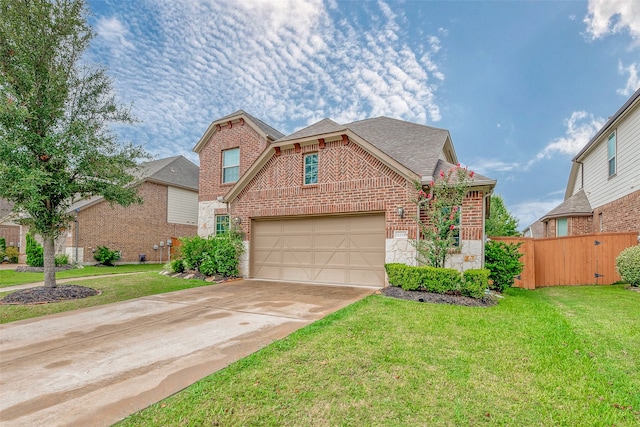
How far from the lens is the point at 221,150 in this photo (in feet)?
50.7

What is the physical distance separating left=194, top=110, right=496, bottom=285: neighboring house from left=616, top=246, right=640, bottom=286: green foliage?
4300 mm

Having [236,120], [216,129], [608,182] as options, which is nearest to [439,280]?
[608,182]

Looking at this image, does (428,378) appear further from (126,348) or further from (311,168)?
(311,168)

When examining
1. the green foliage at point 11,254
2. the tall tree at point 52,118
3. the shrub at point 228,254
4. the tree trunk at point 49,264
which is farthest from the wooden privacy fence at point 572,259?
the green foliage at point 11,254

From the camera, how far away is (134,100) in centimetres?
965

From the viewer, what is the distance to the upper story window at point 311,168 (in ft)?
35.5

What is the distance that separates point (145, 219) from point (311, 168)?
14165mm

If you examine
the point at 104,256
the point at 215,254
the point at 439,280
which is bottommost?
the point at 104,256

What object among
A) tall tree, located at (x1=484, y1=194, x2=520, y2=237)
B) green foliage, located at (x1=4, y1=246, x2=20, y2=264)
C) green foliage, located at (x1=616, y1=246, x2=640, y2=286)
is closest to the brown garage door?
green foliage, located at (x1=616, y1=246, x2=640, y2=286)

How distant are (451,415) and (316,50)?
13.9m

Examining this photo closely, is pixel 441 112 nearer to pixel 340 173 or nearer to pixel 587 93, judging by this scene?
pixel 587 93

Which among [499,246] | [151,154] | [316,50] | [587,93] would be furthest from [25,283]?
[587,93]

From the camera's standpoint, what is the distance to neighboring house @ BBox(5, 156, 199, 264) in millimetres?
17359

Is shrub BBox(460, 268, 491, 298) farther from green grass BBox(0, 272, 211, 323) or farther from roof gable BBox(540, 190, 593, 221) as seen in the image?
roof gable BBox(540, 190, 593, 221)
